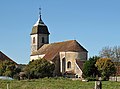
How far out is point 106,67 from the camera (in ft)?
269

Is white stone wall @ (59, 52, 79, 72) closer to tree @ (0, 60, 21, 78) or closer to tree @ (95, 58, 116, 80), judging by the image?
tree @ (0, 60, 21, 78)

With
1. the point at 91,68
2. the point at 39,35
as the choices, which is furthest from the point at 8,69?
the point at 39,35

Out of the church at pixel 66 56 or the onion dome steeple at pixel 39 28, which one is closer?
the church at pixel 66 56

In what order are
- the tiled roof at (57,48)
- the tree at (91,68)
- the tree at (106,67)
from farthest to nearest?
the tiled roof at (57,48)
the tree at (91,68)
the tree at (106,67)

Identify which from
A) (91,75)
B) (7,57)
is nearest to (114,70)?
(91,75)

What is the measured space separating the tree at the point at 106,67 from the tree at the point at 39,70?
42.7ft

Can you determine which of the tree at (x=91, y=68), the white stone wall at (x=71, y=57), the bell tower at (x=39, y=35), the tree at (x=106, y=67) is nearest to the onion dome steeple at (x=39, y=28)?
the bell tower at (x=39, y=35)

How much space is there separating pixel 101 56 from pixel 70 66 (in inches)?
565

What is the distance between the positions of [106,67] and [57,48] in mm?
26397

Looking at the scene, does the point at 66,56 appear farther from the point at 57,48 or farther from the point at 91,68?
the point at 91,68

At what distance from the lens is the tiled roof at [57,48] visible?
99.9 meters

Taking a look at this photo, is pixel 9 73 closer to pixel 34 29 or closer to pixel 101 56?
pixel 101 56

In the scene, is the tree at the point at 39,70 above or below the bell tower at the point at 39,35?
below

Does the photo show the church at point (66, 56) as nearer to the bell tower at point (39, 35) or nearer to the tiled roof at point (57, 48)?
the tiled roof at point (57, 48)
